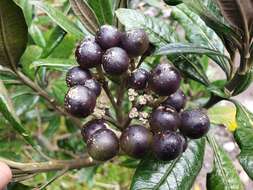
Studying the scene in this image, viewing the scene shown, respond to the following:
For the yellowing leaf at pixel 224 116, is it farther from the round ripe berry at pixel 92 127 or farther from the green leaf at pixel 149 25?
the round ripe berry at pixel 92 127

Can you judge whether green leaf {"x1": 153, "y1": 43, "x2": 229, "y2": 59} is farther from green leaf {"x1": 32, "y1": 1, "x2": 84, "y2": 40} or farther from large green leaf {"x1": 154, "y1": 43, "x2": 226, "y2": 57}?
green leaf {"x1": 32, "y1": 1, "x2": 84, "y2": 40}

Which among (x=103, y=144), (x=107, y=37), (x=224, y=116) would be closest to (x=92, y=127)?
(x=103, y=144)

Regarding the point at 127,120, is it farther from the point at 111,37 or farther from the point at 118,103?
the point at 111,37

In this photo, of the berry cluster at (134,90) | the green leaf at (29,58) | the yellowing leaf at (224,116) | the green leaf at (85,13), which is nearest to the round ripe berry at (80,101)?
the berry cluster at (134,90)

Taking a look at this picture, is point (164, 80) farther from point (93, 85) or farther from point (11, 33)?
point (11, 33)

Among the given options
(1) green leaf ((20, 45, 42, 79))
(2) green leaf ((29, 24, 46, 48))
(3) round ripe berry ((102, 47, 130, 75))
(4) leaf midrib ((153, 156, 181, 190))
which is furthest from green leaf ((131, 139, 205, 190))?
(2) green leaf ((29, 24, 46, 48))

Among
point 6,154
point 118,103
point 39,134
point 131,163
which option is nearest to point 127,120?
point 118,103
